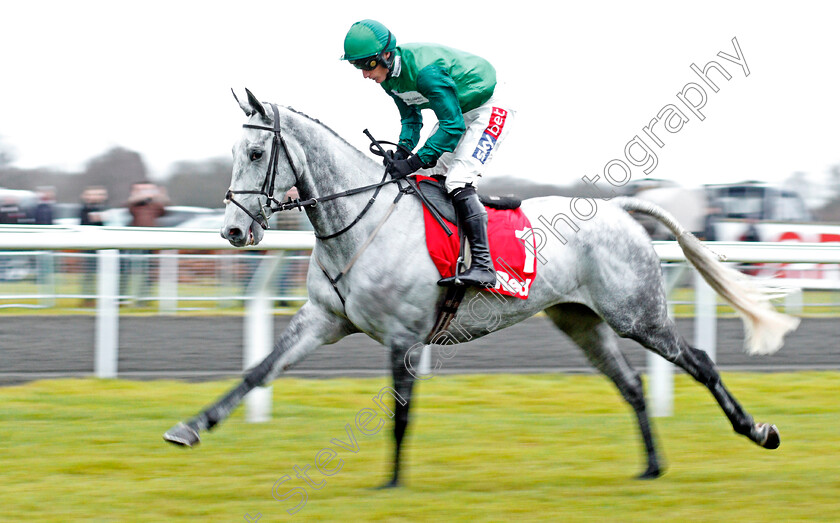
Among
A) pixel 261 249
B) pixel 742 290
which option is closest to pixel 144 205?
pixel 261 249

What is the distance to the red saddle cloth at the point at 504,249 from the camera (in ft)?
13.6

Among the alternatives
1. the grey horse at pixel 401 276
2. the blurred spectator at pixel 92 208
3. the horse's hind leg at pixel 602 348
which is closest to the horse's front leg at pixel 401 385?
the grey horse at pixel 401 276

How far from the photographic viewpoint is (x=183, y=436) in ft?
12.3

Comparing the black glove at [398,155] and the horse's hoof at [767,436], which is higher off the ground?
the black glove at [398,155]

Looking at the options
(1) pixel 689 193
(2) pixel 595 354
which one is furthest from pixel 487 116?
(1) pixel 689 193

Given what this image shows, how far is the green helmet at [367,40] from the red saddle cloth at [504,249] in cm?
73

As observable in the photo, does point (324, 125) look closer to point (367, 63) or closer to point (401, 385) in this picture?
point (367, 63)

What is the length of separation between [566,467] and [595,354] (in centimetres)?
62

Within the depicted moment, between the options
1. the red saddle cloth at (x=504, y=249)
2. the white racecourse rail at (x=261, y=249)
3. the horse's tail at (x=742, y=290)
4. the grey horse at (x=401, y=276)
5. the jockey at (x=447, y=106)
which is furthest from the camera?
the white racecourse rail at (x=261, y=249)

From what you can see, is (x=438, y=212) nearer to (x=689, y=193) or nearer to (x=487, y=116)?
(x=487, y=116)

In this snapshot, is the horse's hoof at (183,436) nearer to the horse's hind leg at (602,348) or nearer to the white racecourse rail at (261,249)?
the white racecourse rail at (261,249)

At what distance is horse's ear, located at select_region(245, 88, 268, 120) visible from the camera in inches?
154

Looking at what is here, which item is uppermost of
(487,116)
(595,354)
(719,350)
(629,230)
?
(487,116)

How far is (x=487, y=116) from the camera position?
4.47 m
